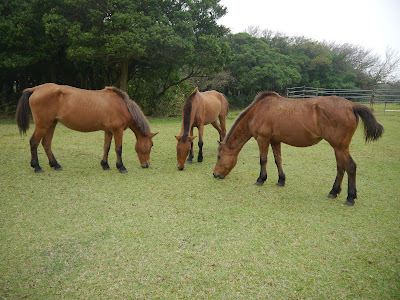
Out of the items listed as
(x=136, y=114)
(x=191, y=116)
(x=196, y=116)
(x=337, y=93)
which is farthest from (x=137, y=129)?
(x=337, y=93)

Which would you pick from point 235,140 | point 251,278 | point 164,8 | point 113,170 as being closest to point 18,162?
point 113,170

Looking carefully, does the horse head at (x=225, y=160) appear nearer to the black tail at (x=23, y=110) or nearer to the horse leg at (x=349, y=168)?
the horse leg at (x=349, y=168)

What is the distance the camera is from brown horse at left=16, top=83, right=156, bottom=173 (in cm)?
532

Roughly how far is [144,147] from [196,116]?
5.01 ft

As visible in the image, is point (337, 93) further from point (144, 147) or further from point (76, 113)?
point (76, 113)

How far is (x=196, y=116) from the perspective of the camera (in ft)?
21.8

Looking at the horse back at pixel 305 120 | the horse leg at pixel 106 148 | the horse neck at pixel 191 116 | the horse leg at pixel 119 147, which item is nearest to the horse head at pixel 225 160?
the horse back at pixel 305 120

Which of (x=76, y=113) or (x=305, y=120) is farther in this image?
(x=76, y=113)

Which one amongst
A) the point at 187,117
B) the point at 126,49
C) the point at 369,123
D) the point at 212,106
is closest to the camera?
the point at 369,123

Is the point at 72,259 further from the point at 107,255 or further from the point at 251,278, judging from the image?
the point at 251,278

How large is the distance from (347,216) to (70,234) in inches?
149

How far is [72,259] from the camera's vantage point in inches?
109

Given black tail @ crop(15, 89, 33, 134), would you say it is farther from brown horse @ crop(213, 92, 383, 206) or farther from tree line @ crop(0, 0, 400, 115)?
tree line @ crop(0, 0, 400, 115)

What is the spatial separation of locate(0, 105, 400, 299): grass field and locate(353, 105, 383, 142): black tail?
1.12 m
